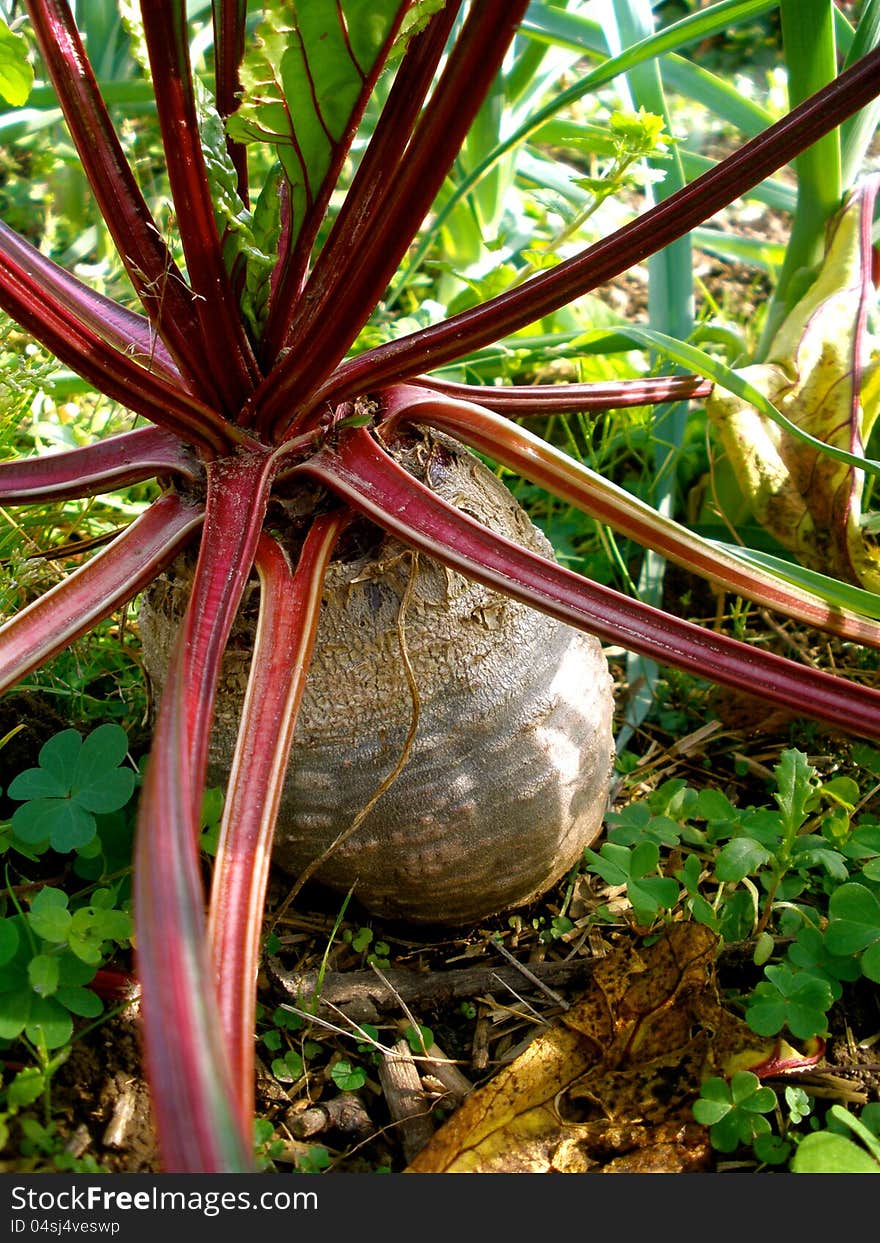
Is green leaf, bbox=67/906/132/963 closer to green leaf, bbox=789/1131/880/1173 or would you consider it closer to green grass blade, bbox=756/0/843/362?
green leaf, bbox=789/1131/880/1173

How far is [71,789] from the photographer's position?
115 cm

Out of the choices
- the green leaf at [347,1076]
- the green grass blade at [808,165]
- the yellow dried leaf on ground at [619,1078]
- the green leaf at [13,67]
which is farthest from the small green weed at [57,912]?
the green grass blade at [808,165]

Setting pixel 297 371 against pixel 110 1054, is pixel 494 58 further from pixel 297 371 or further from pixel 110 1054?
pixel 110 1054

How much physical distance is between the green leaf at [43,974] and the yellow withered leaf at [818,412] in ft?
3.53

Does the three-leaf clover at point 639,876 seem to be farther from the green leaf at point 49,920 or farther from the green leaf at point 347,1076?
the green leaf at point 49,920

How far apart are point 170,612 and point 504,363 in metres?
0.86

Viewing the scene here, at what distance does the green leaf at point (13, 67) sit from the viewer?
1.18 meters

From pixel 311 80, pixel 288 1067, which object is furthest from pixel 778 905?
pixel 311 80

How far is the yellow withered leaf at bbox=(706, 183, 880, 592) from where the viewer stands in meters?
1.50

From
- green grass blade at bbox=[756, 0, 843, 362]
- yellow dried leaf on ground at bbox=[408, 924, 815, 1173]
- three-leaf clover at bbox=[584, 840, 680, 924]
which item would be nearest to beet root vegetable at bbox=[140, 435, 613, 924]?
three-leaf clover at bbox=[584, 840, 680, 924]

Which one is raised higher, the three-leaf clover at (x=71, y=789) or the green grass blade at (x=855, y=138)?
the green grass blade at (x=855, y=138)

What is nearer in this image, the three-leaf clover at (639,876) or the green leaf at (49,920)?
the green leaf at (49,920)

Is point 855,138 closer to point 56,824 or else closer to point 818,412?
point 818,412

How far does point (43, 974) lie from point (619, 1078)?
0.56 metres
